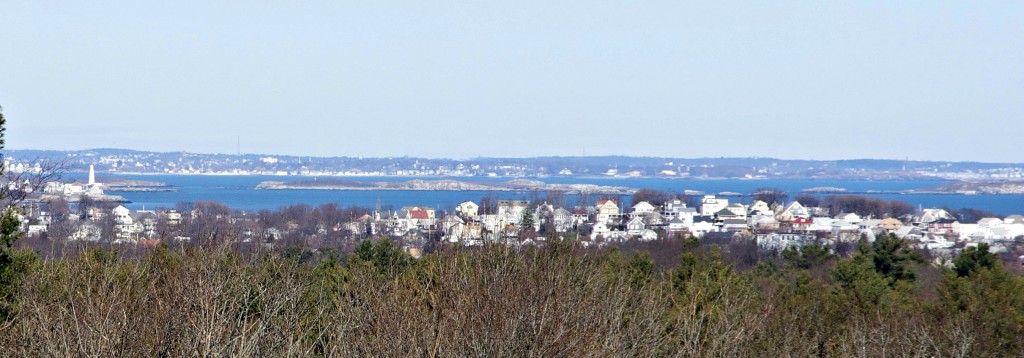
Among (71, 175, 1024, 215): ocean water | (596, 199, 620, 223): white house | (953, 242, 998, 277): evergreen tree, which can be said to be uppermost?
(953, 242, 998, 277): evergreen tree

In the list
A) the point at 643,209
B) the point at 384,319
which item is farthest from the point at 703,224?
the point at 384,319

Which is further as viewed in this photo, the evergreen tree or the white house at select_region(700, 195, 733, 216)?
the white house at select_region(700, 195, 733, 216)

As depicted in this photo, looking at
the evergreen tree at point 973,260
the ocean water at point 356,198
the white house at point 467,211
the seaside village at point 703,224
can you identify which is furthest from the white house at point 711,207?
the evergreen tree at point 973,260

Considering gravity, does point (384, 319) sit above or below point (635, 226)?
above

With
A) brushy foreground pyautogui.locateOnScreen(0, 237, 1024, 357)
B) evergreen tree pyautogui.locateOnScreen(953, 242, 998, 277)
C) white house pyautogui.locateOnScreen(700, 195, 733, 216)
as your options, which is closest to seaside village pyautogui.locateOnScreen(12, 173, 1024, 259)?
white house pyautogui.locateOnScreen(700, 195, 733, 216)

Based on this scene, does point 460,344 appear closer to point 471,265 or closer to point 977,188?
point 471,265

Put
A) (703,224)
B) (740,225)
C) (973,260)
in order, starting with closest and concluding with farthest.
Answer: (973,260) → (740,225) → (703,224)

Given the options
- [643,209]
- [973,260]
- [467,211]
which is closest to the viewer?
[973,260]

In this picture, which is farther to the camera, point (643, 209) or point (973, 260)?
point (643, 209)

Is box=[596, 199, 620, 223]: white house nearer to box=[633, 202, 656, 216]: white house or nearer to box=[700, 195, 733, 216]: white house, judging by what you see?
box=[633, 202, 656, 216]: white house

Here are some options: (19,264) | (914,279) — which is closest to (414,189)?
(914,279)

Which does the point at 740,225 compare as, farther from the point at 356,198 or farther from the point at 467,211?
the point at 356,198
